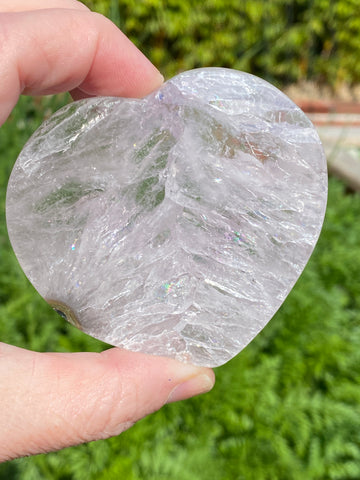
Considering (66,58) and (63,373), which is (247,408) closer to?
(63,373)

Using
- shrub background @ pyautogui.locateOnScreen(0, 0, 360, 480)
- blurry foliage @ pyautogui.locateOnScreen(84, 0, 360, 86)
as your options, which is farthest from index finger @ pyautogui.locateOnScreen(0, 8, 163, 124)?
blurry foliage @ pyautogui.locateOnScreen(84, 0, 360, 86)

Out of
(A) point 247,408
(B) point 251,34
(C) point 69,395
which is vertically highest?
(C) point 69,395

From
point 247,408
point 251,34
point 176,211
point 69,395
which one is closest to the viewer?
point 69,395

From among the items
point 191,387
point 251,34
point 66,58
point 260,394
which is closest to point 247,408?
point 260,394

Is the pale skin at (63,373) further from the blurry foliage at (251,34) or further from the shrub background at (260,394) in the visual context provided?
the blurry foliage at (251,34)

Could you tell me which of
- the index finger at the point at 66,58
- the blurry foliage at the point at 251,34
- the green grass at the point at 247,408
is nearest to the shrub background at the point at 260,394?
the green grass at the point at 247,408

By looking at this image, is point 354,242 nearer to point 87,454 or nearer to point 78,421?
point 87,454

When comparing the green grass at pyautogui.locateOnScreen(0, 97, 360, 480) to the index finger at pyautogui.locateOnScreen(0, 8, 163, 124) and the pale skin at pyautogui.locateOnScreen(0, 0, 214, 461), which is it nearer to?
the pale skin at pyautogui.locateOnScreen(0, 0, 214, 461)
